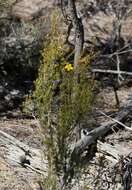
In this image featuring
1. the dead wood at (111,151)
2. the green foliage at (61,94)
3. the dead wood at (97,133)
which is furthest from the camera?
the dead wood at (111,151)

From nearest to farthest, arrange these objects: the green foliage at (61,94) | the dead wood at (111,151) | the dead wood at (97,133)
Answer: the green foliage at (61,94), the dead wood at (97,133), the dead wood at (111,151)

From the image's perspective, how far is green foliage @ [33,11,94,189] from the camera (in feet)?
18.5

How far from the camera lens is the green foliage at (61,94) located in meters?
5.65

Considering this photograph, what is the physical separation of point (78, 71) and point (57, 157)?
91cm

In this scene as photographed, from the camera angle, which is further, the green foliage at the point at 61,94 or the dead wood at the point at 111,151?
the dead wood at the point at 111,151

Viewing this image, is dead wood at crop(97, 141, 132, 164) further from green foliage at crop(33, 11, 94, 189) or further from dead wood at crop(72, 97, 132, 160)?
green foliage at crop(33, 11, 94, 189)

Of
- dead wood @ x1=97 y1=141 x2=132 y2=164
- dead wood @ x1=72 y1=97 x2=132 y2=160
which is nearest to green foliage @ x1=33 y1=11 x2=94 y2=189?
dead wood @ x1=72 y1=97 x2=132 y2=160

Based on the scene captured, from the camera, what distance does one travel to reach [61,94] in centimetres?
576

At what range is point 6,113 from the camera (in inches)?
398

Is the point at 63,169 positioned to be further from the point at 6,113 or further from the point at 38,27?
the point at 38,27

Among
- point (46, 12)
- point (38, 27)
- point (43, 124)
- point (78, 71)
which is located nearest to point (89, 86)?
point (78, 71)

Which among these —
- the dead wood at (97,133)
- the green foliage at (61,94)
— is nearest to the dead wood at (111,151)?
the dead wood at (97,133)

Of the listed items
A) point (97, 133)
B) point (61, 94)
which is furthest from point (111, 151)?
point (61, 94)

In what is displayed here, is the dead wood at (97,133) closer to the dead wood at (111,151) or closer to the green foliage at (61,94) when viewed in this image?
the dead wood at (111,151)
